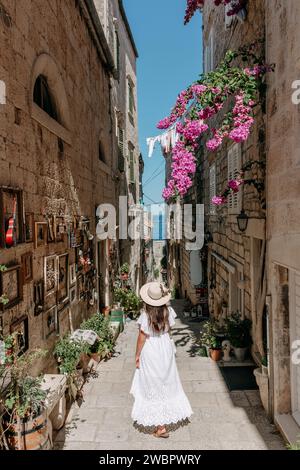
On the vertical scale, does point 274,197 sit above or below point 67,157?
below

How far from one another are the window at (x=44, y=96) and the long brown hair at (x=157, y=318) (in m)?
3.54

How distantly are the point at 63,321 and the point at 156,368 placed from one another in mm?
2147

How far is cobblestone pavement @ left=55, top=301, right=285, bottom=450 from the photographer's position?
14.3 feet

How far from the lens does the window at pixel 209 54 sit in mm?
10623

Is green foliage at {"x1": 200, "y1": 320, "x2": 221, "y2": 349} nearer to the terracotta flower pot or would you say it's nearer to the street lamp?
the terracotta flower pot

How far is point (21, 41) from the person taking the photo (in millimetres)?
4445

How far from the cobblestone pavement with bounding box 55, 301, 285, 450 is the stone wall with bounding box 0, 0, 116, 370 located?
102cm

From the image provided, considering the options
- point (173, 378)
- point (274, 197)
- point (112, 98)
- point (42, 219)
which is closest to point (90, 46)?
point (112, 98)

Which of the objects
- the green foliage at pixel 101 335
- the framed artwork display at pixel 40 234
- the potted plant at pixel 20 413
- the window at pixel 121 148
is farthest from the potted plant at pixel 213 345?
the window at pixel 121 148

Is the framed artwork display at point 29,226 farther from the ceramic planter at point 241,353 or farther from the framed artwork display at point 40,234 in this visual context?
the ceramic planter at point 241,353

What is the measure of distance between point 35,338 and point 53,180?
238 centimetres
